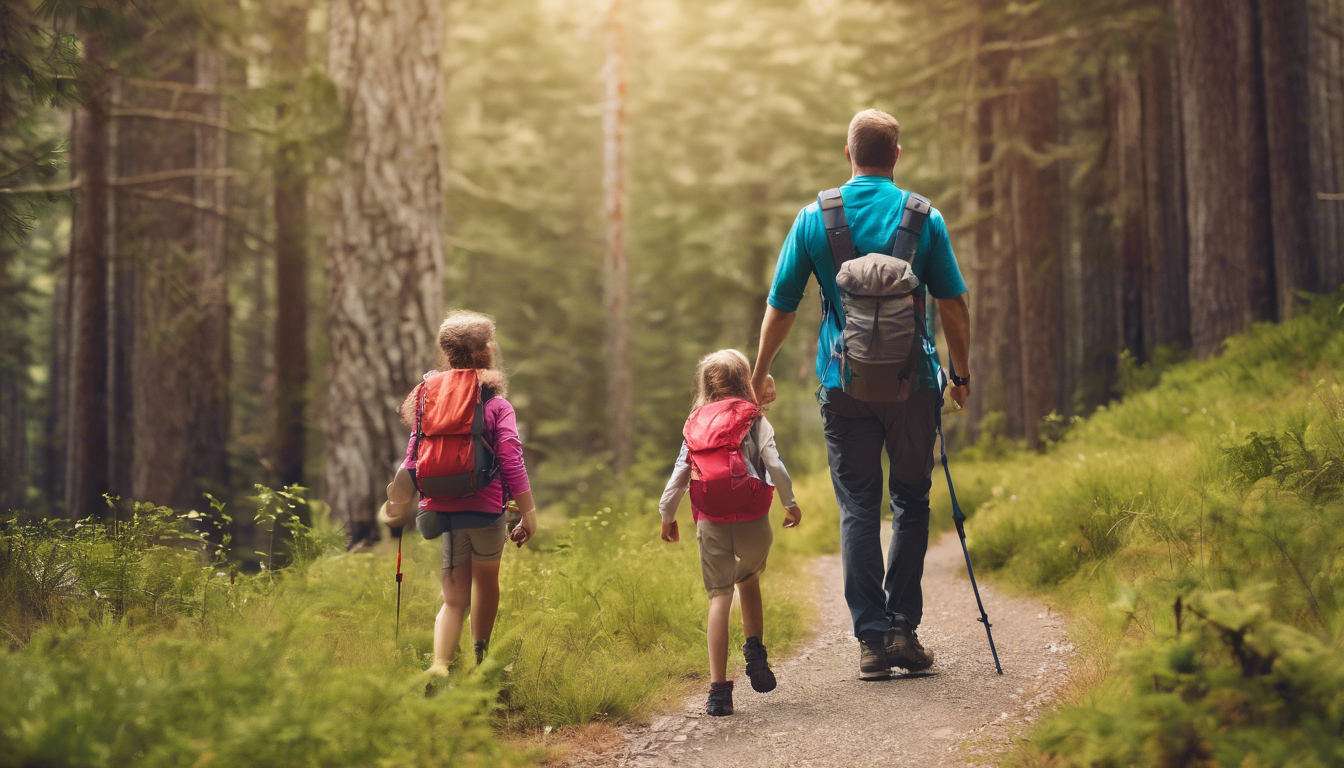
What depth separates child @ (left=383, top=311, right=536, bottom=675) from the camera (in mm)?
3889

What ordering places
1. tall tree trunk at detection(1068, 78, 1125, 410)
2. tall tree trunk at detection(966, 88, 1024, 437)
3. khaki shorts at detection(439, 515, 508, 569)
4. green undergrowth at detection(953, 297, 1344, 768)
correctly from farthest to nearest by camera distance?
tall tree trunk at detection(966, 88, 1024, 437)
tall tree trunk at detection(1068, 78, 1125, 410)
khaki shorts at detection(439, 515, 508, 569)
green undergrowth at detection(953, 297, 1344, 768)

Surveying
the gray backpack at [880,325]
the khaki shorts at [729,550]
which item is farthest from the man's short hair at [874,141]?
the khaki shorts at [729,550]

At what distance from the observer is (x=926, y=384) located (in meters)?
4.21

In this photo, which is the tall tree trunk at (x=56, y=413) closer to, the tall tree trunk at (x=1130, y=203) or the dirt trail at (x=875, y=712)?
the tall tree trunk at (x=1130, y=203)

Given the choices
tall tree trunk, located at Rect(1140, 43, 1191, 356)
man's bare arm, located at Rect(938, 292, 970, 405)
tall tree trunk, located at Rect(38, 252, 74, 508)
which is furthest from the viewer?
tall tree trunk, located at Rect(38, 252, 74, 508)

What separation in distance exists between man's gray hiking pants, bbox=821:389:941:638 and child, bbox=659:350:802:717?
0.38 meters

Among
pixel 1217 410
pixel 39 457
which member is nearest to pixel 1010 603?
pixel 1217 410

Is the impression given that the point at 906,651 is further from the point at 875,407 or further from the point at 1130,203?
the point at 1130,203

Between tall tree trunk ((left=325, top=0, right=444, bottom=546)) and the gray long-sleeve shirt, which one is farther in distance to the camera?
tall tree trunk ((left=325, top=0, right=444, bottom=546))

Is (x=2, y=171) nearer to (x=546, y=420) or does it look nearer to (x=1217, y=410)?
(x=1217, y=410)

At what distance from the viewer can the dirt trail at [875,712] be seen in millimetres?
3484

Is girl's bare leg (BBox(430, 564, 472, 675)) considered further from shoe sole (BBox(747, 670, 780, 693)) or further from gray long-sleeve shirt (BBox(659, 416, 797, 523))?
shoe sole (BBox(747, 670, 780, 693))

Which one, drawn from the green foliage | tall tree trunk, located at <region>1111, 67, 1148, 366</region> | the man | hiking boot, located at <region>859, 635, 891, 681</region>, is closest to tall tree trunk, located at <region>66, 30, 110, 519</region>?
the man

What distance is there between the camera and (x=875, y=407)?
4.24 metres
